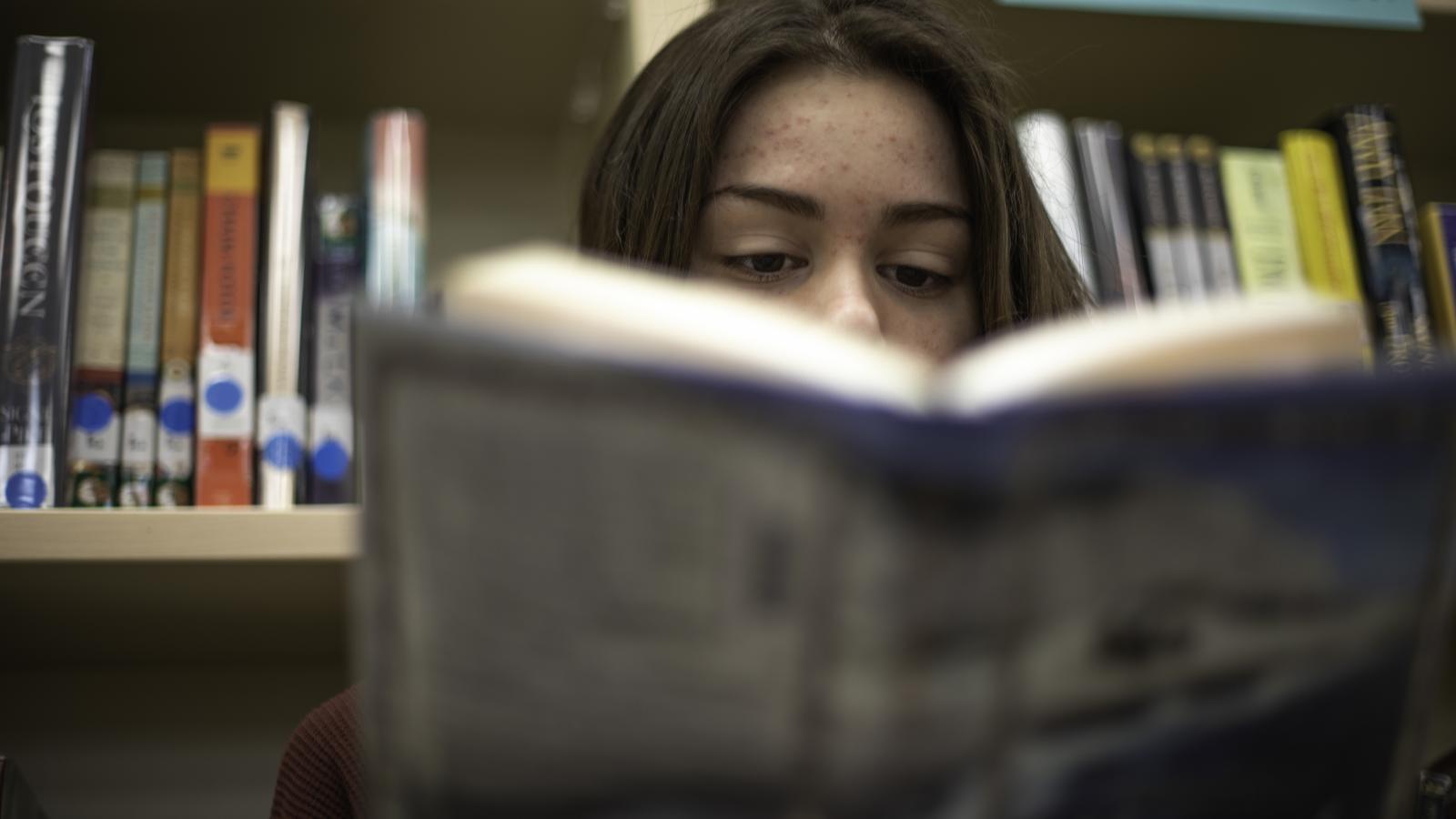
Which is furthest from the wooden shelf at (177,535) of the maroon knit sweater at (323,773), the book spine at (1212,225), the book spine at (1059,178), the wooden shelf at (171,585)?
the book spine at (1212,225)

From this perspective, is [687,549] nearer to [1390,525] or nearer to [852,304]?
[1390,525]

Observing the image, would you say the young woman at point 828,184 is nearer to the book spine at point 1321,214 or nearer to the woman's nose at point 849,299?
the woman's nose at point 849,299

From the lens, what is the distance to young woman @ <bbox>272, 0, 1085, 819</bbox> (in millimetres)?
716

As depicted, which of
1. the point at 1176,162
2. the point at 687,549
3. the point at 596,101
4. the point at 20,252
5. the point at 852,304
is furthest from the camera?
the point at 596,101

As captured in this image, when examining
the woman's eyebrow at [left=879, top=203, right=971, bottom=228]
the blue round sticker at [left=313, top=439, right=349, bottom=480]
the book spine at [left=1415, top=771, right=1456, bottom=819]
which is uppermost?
the woman's eyebrow at [left=879, top=203, right=971, bottom=228]

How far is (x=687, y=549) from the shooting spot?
30 centimetres

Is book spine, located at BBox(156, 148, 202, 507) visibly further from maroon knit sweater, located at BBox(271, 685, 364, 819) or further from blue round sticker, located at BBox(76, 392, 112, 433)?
maroon knit sweater, located at BBox(271, 685, 364, 819)

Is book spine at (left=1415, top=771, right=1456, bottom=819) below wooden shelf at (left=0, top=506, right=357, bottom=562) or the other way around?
below

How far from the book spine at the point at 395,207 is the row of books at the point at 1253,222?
1.53ft

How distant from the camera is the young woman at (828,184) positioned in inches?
28.2

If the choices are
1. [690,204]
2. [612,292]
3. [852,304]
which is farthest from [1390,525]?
[690,204]

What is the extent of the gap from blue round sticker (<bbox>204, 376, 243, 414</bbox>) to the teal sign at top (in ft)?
2.37

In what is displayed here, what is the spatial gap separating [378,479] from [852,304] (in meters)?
0.41

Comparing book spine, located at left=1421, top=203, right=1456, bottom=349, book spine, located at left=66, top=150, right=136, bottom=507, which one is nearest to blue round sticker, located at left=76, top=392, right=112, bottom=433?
book spine, located at left=66, top=150, right=136, bottom=507
